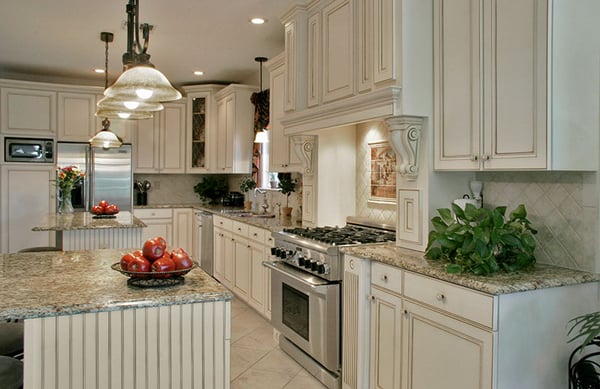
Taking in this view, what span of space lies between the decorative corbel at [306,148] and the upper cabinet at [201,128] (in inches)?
126

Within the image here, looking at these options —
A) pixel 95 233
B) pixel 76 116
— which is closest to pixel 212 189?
pixel 76 116

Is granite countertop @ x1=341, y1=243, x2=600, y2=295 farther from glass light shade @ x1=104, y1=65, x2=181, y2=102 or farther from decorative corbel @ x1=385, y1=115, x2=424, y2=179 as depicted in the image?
glass light shade @ x1=104, y1=65, x2=181, y2=102

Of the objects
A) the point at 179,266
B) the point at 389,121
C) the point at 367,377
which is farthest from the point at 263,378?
the point at 389,121

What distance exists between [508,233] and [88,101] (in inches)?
244

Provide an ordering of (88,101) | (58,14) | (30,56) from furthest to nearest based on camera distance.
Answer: (88,101), (30,56), (58,14)

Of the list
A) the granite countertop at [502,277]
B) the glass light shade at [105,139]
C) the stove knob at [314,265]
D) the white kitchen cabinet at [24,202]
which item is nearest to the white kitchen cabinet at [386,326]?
the granite countertop at [502,277]

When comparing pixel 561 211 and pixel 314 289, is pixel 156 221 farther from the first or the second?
pixel 561 211

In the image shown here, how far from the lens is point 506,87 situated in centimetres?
227

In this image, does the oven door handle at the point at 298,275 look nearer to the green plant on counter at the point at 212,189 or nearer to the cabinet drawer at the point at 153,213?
the cabinet drawer at the point at 153,213

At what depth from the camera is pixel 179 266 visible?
81.4 inches

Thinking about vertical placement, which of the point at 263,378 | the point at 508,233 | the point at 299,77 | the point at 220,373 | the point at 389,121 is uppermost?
the point at 299,77

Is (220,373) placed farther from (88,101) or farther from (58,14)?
(88,101)

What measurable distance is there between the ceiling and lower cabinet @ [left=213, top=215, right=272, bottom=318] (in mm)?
1904

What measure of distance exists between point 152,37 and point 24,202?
3.13 meters
